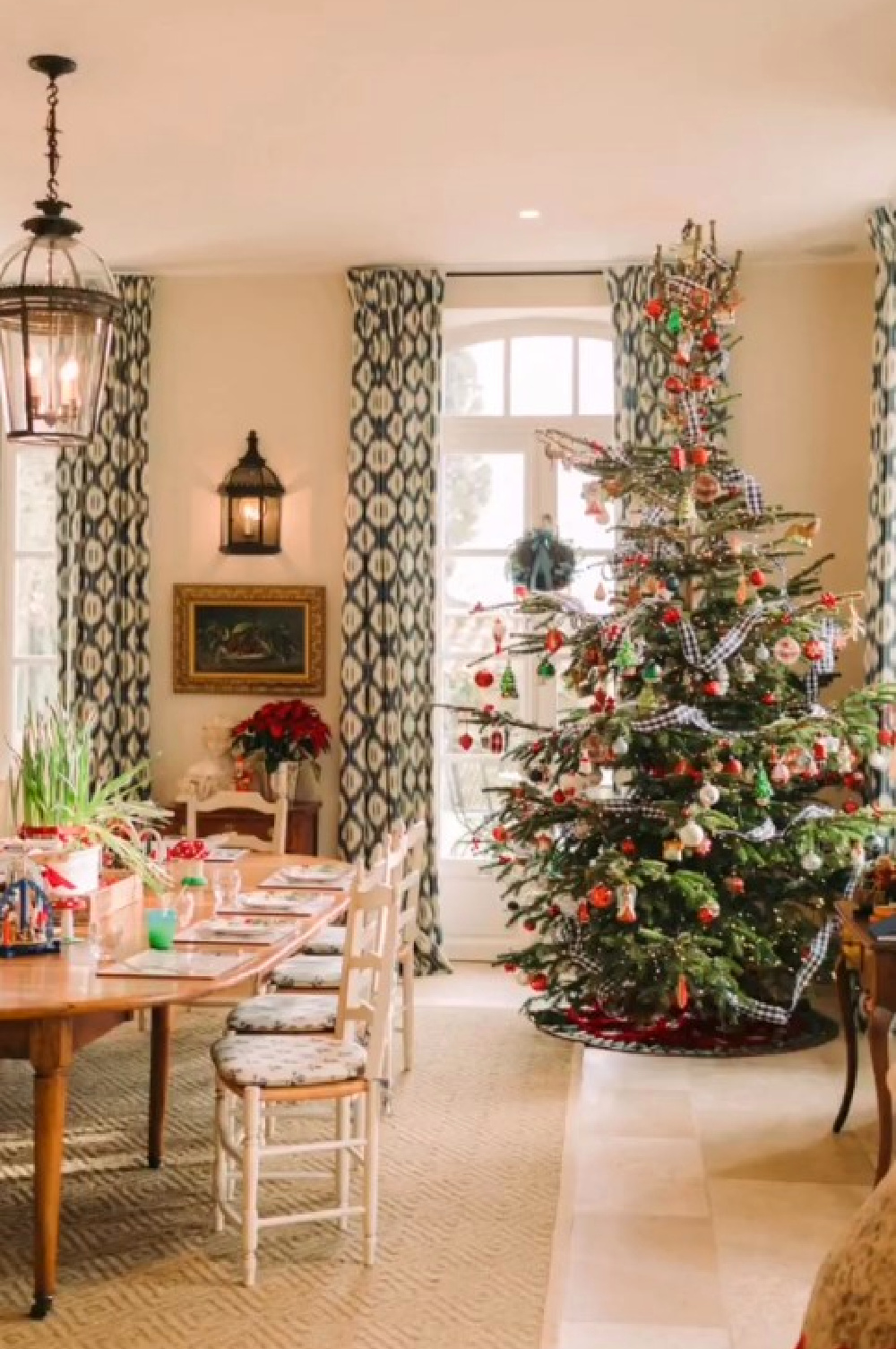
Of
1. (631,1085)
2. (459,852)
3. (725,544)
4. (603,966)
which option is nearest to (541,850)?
(603,966)

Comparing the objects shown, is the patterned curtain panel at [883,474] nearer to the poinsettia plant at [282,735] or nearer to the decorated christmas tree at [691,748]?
the decorated christmas tree at [691,748]

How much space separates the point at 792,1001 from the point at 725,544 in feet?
5.82

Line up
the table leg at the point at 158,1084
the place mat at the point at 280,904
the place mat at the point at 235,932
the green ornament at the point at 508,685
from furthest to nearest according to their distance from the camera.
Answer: the green ornament at the point at 508,685 → the place mat at the point at 280,904 → the table leg at the point at 158,1084 → the place mat at the point at 235,932

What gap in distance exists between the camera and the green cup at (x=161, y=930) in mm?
4414

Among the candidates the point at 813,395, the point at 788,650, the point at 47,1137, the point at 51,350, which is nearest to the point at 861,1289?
the point at 47,1137

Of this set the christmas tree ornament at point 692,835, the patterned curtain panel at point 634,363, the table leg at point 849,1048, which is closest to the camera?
the table leg at point 849,1048

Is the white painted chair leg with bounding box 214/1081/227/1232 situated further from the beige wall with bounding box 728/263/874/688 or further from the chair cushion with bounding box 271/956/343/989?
the beige wall with bounding box 728/263/874/688

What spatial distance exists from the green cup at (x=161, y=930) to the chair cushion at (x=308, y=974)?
100 centimetres

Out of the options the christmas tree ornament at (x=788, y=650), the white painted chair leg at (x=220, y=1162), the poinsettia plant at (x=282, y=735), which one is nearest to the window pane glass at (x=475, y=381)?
the poinsettia plant at (x=282, y=735)

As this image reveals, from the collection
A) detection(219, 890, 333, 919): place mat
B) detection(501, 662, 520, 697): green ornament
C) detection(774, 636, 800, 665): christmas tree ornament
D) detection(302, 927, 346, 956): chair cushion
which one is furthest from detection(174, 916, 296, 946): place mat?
detection(774, 636, 800, 665): christmas tree ornament

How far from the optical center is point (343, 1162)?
436 cm

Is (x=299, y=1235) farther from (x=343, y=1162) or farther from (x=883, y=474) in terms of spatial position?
(x=883, y=474)

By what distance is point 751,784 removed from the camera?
611cm

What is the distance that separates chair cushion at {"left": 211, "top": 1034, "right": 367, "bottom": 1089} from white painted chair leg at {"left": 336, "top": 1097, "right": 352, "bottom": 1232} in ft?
0.42
